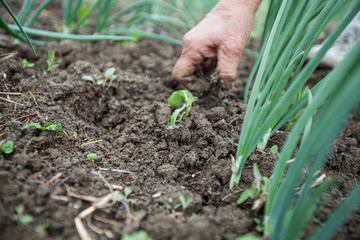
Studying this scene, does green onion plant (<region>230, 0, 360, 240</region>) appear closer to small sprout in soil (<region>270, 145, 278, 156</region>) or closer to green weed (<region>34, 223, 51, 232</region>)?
small sprout in soil (<region>270, 145, 278, 156</region>)

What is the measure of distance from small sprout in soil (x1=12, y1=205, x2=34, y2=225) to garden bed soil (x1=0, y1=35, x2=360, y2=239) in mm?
10

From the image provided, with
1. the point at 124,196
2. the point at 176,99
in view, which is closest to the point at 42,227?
the point at 124,196

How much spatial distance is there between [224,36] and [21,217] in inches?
43.3

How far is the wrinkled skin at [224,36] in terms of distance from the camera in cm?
130

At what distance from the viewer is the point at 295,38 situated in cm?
93

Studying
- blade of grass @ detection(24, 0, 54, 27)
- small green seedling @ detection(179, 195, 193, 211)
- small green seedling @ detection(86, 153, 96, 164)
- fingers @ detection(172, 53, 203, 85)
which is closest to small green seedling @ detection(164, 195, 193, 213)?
small green seedling @ detection(179, 195, 193, 211)

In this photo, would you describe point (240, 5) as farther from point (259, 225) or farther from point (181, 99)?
point (259, 225)

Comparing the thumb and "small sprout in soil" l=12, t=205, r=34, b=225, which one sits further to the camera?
the thumb

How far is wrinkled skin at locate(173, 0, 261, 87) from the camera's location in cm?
130

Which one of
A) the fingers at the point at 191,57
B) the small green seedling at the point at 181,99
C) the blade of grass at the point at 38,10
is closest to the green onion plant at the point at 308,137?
the small green seedling at the point at 181,99

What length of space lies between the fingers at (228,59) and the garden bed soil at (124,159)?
81 mm

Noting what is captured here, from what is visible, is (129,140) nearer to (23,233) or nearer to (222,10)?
(23,233)

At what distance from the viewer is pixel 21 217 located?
71 cm

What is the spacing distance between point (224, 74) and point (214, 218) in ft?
2.53
